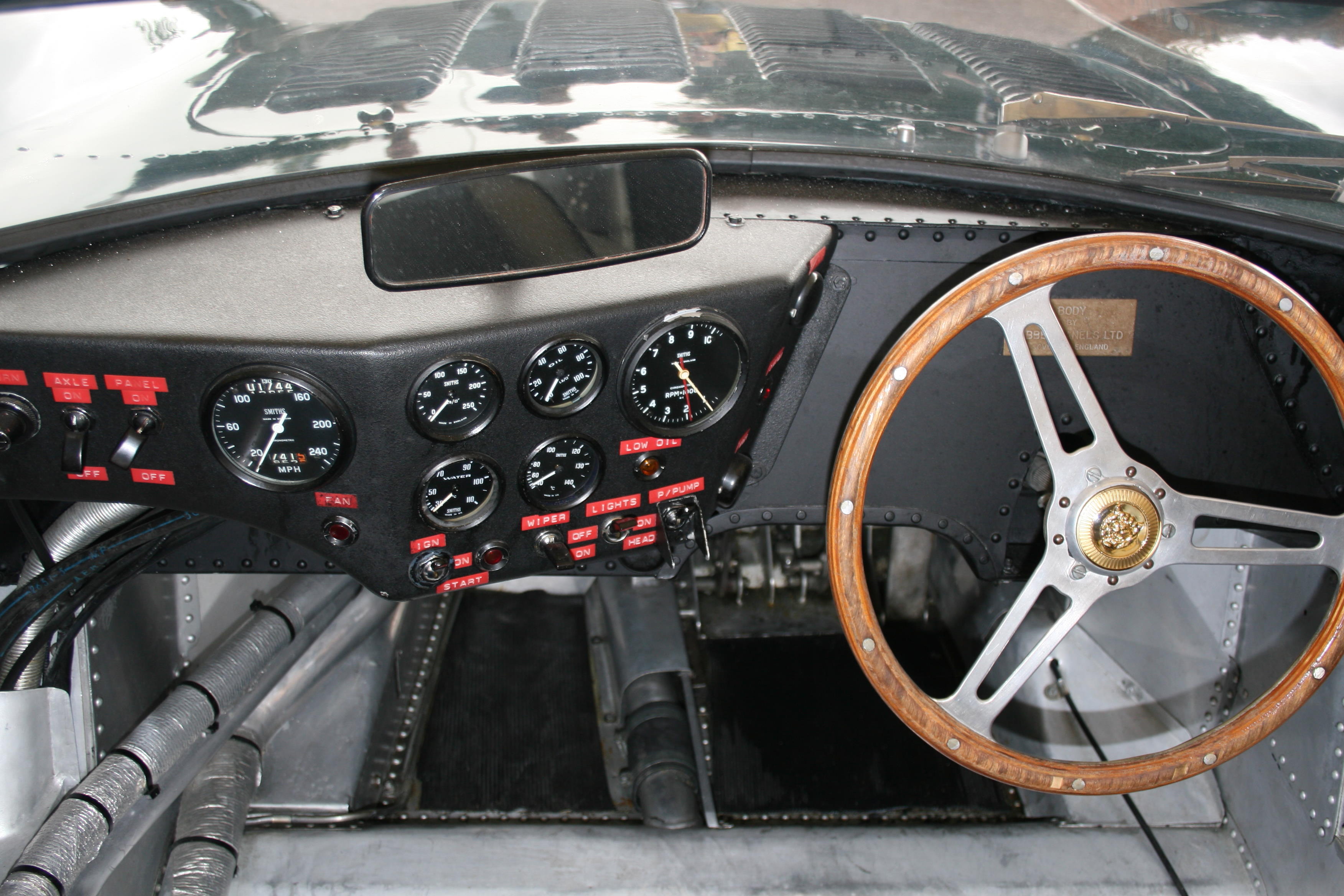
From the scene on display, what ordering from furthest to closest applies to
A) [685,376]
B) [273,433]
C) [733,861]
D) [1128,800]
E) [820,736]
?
1. [820,736]
2. [1128,800]
3. [733,861]
4. [685,376]
5. [273,433]

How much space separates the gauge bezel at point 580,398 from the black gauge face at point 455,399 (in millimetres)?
38

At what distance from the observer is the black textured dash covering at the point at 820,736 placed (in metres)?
2.43

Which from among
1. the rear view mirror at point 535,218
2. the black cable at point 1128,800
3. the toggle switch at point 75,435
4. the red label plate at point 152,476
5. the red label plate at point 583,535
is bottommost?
the black cable at point 1128,800

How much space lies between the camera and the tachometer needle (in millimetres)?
1425

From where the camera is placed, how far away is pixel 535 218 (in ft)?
4.34

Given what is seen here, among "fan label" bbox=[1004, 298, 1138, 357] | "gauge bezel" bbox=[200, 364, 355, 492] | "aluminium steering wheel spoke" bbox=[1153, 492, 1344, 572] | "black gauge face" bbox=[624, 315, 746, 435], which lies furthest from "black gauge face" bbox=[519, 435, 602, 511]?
"aluminium steering wheel spoke" bbox=[1153, 492, 1344, 572]

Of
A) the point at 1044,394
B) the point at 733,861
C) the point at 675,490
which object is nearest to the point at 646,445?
the point at 675,490

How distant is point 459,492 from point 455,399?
0.60ft

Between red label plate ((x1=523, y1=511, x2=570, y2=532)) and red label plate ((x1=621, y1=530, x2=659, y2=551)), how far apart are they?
12 centimetres

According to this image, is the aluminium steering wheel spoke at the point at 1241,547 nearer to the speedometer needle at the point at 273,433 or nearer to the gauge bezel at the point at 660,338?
the gauge bezel at the point at 660,338

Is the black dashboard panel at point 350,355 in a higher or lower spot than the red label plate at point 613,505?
higher

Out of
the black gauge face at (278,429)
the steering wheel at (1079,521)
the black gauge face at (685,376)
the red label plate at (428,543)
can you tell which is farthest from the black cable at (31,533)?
the steering wheel at (1079,521)

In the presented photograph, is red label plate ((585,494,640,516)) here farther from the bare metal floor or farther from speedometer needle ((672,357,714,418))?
the bare metal floor

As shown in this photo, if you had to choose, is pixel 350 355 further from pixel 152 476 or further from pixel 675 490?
pixel 675 490
